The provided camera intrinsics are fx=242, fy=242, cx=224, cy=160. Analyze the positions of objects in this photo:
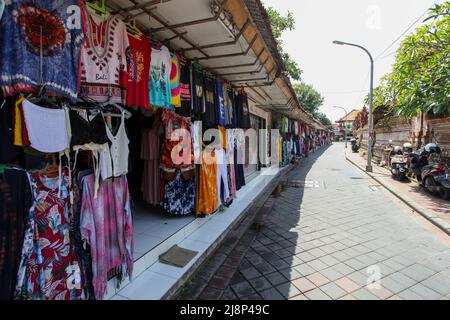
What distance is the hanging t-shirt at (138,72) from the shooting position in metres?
2.67

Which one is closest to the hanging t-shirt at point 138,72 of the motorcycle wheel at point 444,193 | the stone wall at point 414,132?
the motorcycle wheel at point 444,193

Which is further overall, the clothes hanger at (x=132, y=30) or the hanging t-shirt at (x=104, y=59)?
the clothes hanger at (x=132, y=30)

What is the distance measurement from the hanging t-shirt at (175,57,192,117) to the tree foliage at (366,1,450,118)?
19.8ft

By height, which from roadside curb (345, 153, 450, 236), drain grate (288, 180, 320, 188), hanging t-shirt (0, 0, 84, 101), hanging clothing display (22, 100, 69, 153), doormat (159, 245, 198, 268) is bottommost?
roadside curb (345, 153, 450, 236)

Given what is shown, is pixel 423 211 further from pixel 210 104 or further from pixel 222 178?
pixel 210 104

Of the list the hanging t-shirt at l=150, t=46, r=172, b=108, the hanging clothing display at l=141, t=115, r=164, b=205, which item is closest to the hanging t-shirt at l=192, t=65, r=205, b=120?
the hanging clothing display at l=141, t=115, r=164, b=205

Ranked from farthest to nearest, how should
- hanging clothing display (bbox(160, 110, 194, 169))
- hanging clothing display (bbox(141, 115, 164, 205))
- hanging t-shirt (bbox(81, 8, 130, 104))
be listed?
hanging clothing display (bbox(141, 115, 164, 205)) → hanging clothing display (bbox(160, 110, 194, 169)) → hanging t-shirt (bbox(81, 8, 130, 104))

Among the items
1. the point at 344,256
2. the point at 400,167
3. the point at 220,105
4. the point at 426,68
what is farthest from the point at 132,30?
the point at 400,167

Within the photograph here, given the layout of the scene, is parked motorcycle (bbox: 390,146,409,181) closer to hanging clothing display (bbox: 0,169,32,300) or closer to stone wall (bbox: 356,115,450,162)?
stone wall (bbox: 356,115,450,162)

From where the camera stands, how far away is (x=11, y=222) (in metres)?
1.67

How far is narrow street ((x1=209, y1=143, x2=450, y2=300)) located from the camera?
9.66ft

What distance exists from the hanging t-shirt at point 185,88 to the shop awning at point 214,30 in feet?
0.68

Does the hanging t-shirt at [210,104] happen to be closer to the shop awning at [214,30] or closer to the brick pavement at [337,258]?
the shop awning at [214,30]

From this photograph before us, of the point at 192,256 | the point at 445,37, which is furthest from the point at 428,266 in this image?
the point at 445,37
